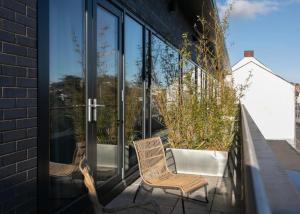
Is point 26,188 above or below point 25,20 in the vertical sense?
below

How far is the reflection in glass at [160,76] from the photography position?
5.73 meters

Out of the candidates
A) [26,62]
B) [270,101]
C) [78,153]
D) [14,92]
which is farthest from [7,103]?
[270,101]

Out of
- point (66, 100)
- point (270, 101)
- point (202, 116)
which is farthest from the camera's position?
point (270, 101)

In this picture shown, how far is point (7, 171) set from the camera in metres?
2.26

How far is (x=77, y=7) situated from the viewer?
3.29 meters

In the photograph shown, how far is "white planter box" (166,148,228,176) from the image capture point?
4766mm

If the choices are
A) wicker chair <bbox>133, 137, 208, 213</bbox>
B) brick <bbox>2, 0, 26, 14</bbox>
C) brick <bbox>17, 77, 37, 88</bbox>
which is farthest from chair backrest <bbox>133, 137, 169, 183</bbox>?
brick <bbox>2, 0, 26, 14</bbox>

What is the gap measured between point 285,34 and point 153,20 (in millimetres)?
20996

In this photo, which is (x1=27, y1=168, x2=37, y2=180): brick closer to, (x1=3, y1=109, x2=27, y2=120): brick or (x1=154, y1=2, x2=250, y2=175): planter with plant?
(x1=3, y1=109, x2=27, y2=120): brick

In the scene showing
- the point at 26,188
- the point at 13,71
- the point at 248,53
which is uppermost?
the point at 248,53

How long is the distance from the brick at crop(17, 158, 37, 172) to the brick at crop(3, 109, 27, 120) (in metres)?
0.29

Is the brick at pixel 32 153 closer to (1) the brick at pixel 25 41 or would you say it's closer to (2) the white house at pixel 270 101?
(1) the brick at pixel 25 41

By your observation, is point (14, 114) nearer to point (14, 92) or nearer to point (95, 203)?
point (14, 92)

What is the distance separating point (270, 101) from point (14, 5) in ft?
94.4
